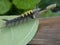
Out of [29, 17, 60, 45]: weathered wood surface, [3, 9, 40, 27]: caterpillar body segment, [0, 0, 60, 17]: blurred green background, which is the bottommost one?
[29, 17, 60, 45]: weathered wood surface

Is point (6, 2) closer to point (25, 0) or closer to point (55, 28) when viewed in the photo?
point (25, 0)

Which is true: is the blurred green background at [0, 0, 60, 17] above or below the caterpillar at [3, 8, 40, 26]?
above

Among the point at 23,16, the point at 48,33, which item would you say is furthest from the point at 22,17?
the point at 48,33

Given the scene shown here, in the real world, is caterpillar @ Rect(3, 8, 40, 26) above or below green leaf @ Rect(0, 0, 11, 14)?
below

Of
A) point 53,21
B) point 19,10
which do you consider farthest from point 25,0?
point 53,21

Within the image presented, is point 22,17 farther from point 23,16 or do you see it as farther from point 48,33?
point 48,33
